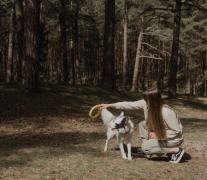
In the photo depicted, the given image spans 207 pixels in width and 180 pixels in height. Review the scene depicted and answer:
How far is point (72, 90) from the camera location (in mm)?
16578

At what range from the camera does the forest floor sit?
474 centimetres

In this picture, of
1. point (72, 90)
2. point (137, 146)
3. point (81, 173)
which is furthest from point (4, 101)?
point (81, 173)

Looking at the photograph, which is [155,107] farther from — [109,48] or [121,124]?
[109,48]

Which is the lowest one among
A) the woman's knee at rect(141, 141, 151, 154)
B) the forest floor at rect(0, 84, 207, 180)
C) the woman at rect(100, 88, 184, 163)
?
the forest floor at rect(0, 84, 207, 180)

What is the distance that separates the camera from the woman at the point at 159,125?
5031 millimetres

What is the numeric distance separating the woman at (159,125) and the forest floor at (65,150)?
322mm

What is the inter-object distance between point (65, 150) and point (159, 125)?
2.53 metres

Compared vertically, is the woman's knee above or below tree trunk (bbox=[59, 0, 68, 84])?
below

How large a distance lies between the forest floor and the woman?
32 cm

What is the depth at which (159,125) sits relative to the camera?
5.09 metres

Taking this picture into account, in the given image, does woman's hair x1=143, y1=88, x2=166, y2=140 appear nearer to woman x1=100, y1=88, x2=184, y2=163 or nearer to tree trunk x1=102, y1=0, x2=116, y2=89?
woman x1=100, y1=88, x2=184, y2=163

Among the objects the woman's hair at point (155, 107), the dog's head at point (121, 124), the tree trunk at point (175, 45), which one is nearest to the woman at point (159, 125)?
the woman's hair at point (155, 107)

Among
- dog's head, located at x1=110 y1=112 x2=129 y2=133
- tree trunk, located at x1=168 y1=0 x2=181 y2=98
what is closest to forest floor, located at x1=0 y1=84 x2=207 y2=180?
dog's head, located at x1=110 y1=112 x2=129 y2=133

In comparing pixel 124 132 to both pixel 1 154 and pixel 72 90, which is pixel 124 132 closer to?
A: pixel 1 154
